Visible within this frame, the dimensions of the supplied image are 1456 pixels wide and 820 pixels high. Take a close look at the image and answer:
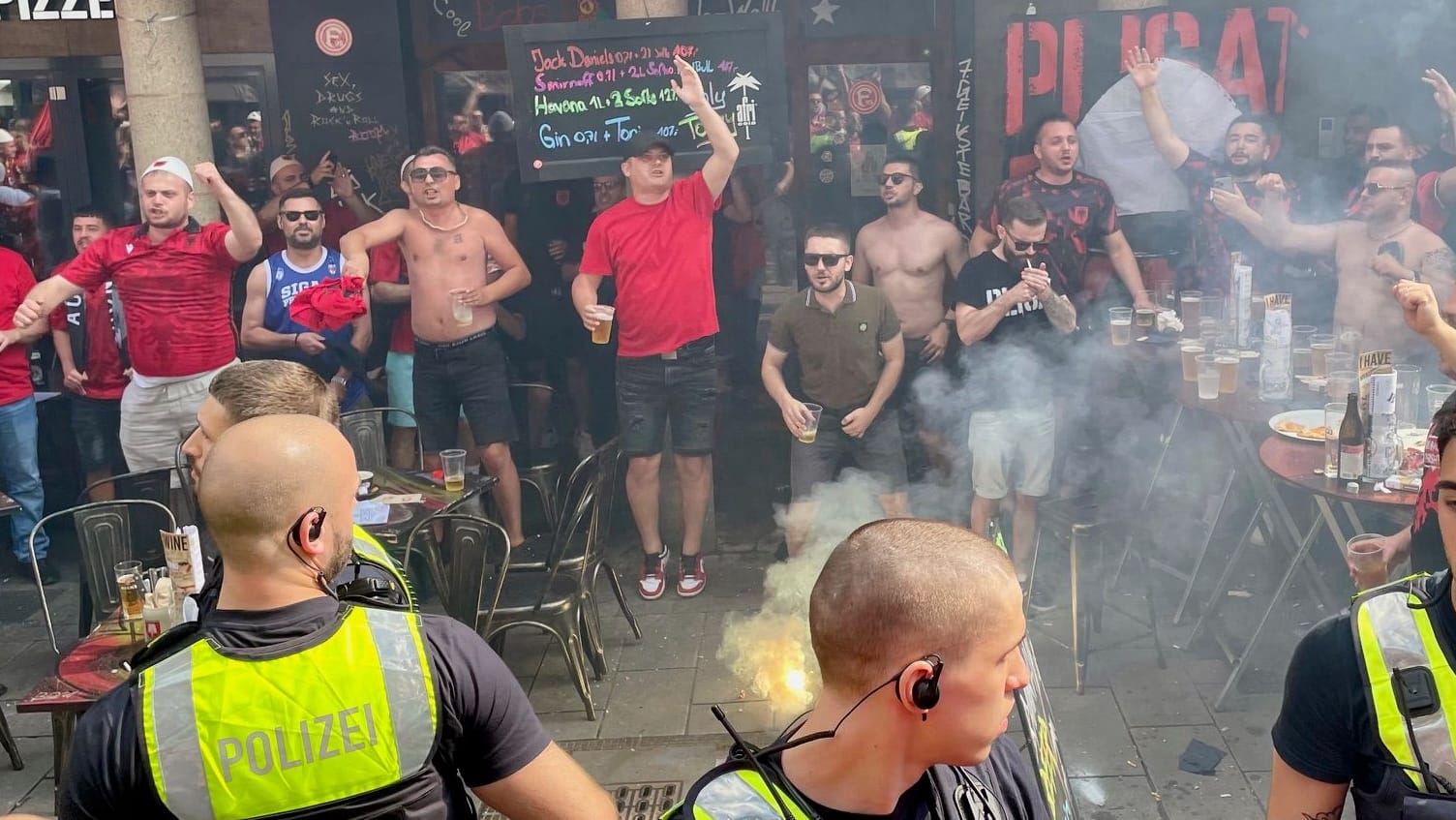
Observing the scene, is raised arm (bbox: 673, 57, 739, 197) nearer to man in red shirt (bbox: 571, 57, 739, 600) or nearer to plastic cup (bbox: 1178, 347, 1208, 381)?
man in red shirt (bbox: 571, 57, 739, 600)

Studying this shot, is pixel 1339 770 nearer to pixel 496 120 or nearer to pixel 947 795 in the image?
pixel 947 795

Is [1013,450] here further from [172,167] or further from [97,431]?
[97,431]

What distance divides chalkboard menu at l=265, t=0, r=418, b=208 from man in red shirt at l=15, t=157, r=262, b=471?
2.56 ft

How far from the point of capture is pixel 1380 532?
6102mm

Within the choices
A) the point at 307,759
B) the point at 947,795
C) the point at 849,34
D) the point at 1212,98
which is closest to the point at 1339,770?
the point at 947,795

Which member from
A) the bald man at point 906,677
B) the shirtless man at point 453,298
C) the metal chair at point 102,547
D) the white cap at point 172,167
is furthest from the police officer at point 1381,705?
the white cap at point 172,167

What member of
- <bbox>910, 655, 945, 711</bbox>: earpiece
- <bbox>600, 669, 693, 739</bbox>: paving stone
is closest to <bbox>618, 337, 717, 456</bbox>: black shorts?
<bbox>600, 669, 693, 739</bbox>: paving stone

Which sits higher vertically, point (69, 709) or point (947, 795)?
point (947, 795)

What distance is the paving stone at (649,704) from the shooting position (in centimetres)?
592

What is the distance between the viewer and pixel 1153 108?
7.44 meters

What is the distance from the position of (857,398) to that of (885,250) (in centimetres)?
91

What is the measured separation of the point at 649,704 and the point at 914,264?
299cm

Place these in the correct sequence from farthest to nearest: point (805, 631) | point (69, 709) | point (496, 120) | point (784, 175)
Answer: point (496, 120)
point (784, 175)
point (805, 631)
point (69, 709)

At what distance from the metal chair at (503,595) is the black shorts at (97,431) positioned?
126 inches
